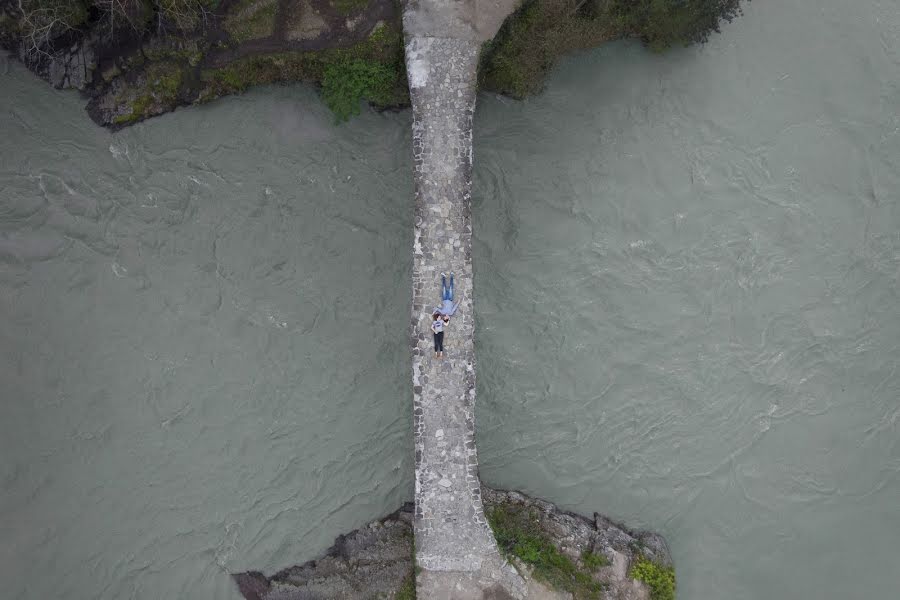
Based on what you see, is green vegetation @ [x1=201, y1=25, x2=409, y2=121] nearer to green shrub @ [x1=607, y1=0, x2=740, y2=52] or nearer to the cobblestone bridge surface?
the cobblestone bridge surface

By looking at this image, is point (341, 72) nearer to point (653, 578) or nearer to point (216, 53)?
point (216, 53)

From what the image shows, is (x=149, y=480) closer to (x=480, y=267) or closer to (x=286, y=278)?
(x=286, y=278)

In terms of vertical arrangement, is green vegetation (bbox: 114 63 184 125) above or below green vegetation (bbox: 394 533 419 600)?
above

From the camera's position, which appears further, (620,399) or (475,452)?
(620,399)

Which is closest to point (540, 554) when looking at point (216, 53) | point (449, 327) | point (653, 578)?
point (653, 578)

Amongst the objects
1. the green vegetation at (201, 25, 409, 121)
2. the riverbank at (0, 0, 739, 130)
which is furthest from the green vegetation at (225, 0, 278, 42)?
the green vegetation at (201, 25, 409, 121)

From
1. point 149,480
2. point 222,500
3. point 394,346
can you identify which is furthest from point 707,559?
point 149,480
